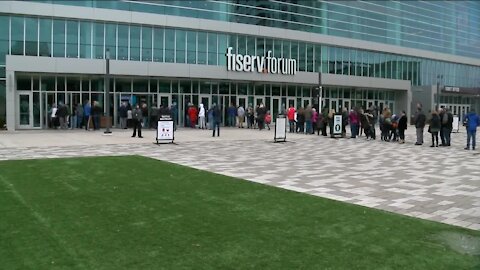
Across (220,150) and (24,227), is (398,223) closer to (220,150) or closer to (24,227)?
(24,227)

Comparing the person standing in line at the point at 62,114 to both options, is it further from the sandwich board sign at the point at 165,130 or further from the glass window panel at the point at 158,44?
the sandwich board sign at the point at 165,130

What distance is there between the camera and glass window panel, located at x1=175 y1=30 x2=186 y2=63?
3675cm

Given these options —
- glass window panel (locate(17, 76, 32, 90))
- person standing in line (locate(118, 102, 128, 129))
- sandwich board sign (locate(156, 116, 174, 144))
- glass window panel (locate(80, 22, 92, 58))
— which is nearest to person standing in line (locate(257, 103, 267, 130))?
person standing in line (locate(118, 102, 128, 129))

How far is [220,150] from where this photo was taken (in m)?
19.0

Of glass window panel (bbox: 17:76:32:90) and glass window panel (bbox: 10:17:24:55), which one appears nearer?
glass window panel (bbox: 10:17:24:55)

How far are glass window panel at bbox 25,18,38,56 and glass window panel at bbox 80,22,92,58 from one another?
9.26 feet

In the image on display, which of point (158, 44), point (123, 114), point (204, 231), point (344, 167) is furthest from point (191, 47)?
point (204, 231)

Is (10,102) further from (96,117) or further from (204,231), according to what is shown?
(204,231)

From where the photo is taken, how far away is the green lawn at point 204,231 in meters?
5.46

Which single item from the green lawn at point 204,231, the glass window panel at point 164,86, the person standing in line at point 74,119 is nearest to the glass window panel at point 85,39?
the person standing in line at point 74,119

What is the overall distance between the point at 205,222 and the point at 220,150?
1186 cm

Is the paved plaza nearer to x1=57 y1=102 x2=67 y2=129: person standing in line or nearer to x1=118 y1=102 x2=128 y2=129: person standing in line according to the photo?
x1=57 y1=102 x2=67 y2=129: person standing in line

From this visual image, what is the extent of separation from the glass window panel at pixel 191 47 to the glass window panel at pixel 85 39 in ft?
23.7

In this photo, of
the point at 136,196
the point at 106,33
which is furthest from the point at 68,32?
the point at 136,196
